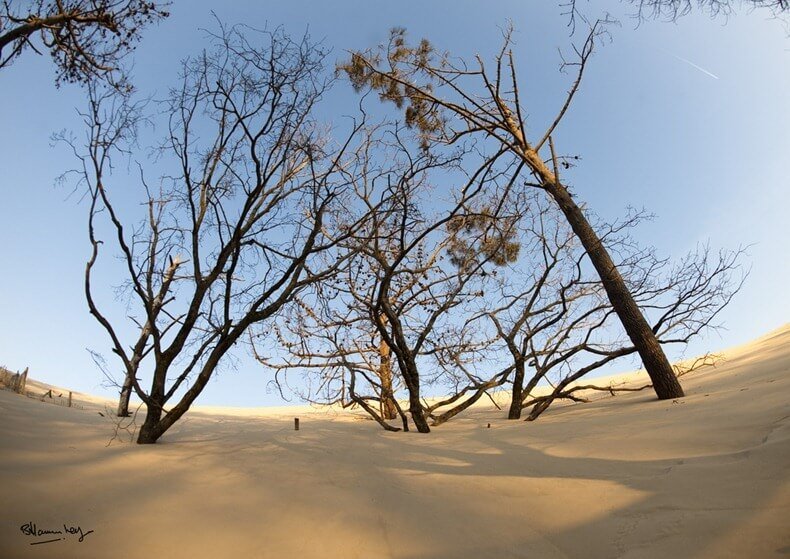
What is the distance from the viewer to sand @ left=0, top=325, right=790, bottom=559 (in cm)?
209

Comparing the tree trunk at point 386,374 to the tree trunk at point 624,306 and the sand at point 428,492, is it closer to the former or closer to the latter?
the sand at point 428,492

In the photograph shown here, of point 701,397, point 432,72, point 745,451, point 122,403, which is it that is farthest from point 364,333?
point 745,451

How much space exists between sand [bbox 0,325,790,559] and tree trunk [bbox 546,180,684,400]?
111 centimetres

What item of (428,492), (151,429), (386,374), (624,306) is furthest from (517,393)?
(151,429)

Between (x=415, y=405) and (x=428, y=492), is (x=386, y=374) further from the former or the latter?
(x=428, y=492)

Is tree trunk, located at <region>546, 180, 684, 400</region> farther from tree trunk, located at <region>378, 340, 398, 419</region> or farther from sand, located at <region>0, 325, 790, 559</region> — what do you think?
tree trunk, located at <region>378, 340, 398, 419</region>

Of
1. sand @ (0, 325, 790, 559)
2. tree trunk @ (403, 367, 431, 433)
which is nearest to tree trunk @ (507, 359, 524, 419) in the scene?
tree trunk @ (403, 367, 431, 433)

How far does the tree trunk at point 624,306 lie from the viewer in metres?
5.49

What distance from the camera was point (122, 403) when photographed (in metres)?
8.33

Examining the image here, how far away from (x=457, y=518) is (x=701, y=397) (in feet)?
12.6

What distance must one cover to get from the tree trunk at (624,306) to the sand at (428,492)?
1.11 metres

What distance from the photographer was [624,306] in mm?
6066

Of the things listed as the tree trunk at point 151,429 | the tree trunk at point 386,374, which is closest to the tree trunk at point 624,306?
the tree trunk at point 386,374

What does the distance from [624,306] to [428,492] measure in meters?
4.52
